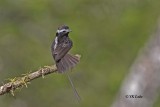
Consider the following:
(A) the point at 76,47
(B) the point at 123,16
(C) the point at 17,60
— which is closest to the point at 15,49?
(C) the point at 17,60

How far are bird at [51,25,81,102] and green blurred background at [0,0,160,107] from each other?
3.05m

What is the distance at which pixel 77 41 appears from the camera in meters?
10.6

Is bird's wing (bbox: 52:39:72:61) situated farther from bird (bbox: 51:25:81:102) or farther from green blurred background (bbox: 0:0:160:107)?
green blurred background (bbox: 0:0:160:107)

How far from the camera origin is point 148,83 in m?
8.43

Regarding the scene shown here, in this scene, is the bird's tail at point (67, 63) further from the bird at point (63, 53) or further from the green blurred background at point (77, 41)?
the green blurred background at point (77, 41)

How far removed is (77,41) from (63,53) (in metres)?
3.68

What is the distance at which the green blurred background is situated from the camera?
10.3 meters

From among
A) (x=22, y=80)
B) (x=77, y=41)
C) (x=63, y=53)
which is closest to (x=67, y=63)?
(x=63, y=53)

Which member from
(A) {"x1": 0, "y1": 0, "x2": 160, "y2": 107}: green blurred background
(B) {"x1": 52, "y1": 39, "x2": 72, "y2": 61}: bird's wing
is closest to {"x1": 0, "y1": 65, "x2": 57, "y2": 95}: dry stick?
(B) {"x1": 52, "y1": 39, "x2": 72, "y2": 61}: bird's wing

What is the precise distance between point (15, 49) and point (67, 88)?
101 centimetres

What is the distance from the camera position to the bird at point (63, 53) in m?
6.70

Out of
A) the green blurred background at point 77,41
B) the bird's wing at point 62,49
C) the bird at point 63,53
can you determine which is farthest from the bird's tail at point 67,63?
the green blurred background at point 77,41

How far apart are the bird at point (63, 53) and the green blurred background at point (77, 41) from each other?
3.05 m

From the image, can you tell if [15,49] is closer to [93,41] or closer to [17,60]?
[17,60]
